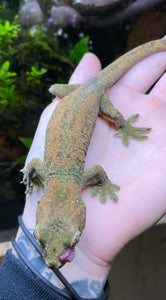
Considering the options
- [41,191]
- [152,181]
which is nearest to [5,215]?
[41,191]

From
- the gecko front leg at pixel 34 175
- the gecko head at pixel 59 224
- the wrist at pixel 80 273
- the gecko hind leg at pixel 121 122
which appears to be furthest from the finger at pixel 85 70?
the wrist at pixel 80 273

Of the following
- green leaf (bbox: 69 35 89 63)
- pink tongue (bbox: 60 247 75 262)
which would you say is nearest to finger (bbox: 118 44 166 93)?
green leaf (bbox: 69 35 89 63)

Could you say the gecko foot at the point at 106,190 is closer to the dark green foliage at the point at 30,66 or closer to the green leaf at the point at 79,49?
the dark green foliage at the point at 30,66

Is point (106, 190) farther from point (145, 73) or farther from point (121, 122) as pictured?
point (145, 73)

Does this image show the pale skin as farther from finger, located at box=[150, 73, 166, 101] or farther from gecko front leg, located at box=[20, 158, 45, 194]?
gecko front leg, located at box=[20, 158, 45, 194]

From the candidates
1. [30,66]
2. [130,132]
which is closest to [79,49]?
[30,66]

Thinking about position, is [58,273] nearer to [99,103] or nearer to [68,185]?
[68,185]

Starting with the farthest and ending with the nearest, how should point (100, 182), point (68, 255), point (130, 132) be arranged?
point (130, 132) < point (100, 182) < point (68, 255)
